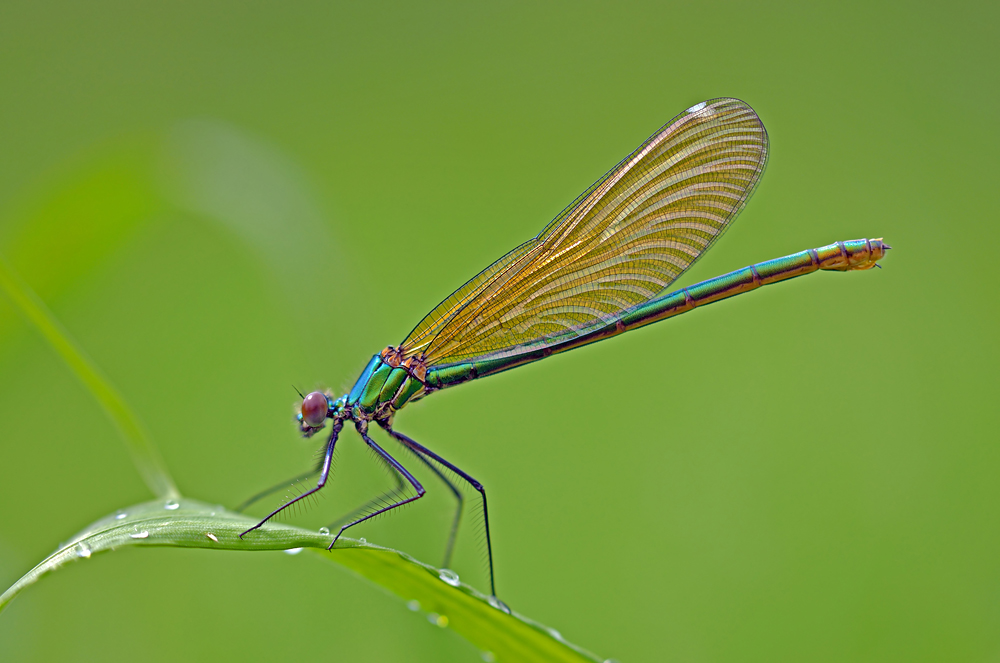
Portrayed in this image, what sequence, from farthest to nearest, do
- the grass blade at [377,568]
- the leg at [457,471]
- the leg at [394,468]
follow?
the leg at [457,471]
the leg at [394,468]
the grass blade at [377,568]

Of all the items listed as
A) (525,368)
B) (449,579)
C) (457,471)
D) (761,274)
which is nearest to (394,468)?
(457,471)

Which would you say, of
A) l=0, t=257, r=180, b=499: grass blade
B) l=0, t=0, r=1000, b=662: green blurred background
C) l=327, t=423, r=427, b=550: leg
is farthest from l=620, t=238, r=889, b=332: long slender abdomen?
l=0, t=257, r=180, b=499: grass blade

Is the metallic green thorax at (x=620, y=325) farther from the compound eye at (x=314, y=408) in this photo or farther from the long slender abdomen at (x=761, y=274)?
the compound eye at (x=314, y=408)

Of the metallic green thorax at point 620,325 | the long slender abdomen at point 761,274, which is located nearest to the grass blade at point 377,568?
the metallic green thorax at point 620,325

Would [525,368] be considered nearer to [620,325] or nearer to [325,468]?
[620,325]

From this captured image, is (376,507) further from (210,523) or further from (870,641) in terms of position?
(870,641)

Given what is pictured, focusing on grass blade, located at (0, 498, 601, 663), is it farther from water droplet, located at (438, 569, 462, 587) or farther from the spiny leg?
the spiny leg
